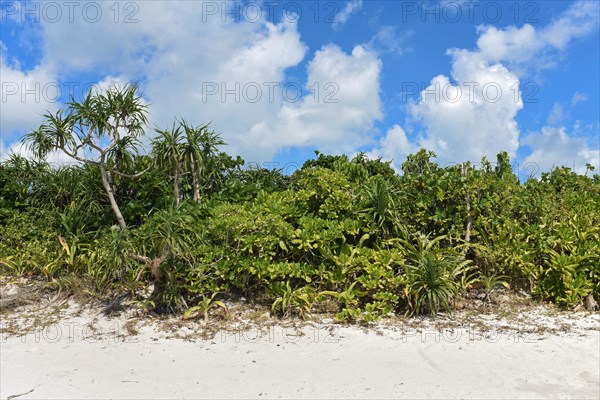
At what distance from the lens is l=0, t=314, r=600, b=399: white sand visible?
421 cm

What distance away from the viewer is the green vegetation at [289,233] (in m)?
6.23

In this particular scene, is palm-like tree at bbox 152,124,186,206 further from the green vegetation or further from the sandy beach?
the sandy beach

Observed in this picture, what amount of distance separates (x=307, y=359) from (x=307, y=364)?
0.13m

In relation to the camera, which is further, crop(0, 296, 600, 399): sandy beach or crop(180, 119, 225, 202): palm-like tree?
crop(180, 119, 225, 202): palm-like tree

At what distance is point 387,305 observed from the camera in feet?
19.7

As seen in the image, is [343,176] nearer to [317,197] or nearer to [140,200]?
[317,197]

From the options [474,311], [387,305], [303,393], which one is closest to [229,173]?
[387,305]

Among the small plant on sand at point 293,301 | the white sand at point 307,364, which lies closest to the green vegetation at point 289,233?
the small plant on sand at point 293,301

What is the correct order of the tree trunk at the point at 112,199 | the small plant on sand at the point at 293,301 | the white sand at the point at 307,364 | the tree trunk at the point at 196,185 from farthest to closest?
the tree trunk at the point at 196,185 < the tree trunk at the point at 112,199 < the small plant on sand at the point at 293,301 < the white sand at the point at 307,364

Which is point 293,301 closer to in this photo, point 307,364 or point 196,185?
point 307,364

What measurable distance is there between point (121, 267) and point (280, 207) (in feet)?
7.19

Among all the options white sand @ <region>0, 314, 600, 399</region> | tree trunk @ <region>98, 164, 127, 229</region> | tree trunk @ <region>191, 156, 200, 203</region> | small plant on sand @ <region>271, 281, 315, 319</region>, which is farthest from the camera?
tree trunk @ <region>191, 156, 200, 203</region>

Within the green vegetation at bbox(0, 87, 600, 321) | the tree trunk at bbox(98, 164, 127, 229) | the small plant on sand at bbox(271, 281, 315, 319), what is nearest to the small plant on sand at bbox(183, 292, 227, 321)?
the green vegetation at bbox(0, 87, 600, 321)

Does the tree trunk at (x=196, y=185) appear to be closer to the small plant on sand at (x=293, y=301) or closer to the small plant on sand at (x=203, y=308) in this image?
the small plant on sand at (x=203, y=308)
